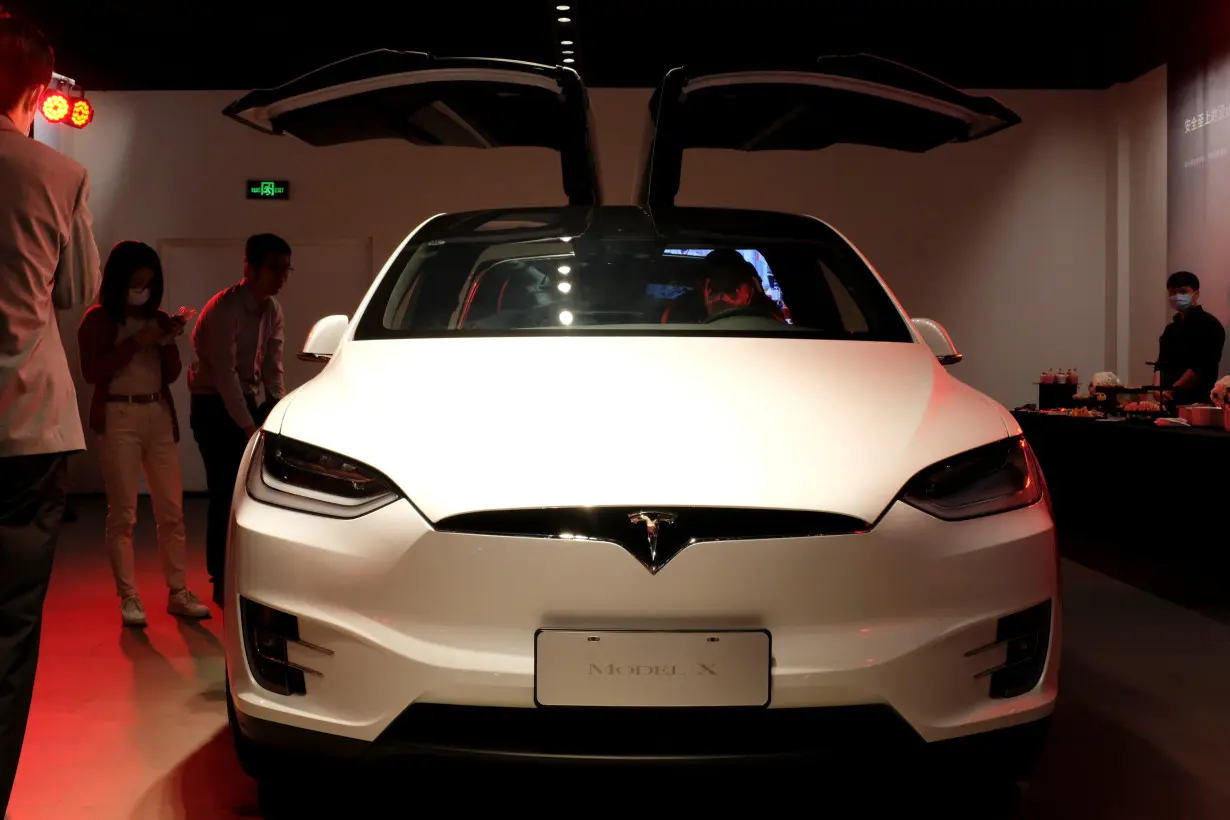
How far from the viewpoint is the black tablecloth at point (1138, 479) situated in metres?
4.95

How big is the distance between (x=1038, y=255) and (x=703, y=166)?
3060 mm

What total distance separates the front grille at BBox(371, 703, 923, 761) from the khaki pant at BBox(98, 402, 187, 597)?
2838mm

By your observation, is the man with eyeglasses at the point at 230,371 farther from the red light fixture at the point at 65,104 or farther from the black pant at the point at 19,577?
Result: the red light fixture at the point at 65,104

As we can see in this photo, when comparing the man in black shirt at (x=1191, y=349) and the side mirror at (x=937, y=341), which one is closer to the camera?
the side mirror at (x=937, y=341)

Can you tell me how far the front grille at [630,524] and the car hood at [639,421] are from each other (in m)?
0.02

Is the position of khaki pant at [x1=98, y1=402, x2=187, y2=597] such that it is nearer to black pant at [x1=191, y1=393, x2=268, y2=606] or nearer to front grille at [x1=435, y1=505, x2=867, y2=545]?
black pant at [x1=191, y1=393, x2=268, y2=606]

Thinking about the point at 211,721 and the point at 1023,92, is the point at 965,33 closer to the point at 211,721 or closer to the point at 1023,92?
the point at 1023,92

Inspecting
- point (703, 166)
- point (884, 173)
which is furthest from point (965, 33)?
point (703, 166)

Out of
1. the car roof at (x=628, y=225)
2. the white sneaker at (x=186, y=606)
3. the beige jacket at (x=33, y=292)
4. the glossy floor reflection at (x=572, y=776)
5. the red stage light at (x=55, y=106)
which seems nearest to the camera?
the beige jacket at (x=33, y=292)

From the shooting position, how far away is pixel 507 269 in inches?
107

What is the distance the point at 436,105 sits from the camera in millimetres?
3809

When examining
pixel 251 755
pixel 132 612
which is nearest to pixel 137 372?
pixel 132 612

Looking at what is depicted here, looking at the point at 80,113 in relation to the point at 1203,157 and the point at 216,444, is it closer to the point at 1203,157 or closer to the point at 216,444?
the point at 216,444

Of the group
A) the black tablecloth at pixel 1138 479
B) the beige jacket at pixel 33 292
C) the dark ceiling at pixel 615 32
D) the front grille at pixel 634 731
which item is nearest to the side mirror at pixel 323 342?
the beige jacket at pixel 33 292
